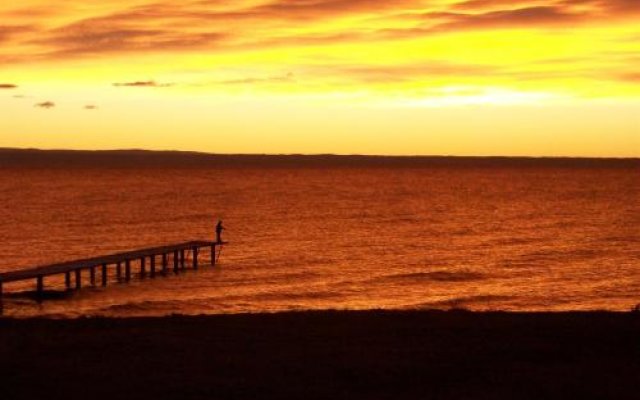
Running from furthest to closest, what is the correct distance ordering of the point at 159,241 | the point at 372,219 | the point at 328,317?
the point at 372,219, the point at 159,241, the point at 328,317

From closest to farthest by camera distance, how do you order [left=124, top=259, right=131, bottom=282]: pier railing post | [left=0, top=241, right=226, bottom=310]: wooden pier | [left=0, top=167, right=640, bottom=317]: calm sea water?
[left=0, top=241, right=226, bottom=310]: wooden pier, [left=0, top=167, right=640, bottom=317]: calm sea water, [left=124, top=259, right=131, bottom=282]: pier railing post

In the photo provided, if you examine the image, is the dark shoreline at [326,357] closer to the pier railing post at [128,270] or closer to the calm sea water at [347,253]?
the calm sea water at [347,253]

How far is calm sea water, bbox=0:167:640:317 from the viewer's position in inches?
1527

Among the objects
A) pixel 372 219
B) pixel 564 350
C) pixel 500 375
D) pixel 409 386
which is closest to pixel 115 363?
pixel 409 386

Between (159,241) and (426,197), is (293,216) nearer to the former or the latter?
(159,241)

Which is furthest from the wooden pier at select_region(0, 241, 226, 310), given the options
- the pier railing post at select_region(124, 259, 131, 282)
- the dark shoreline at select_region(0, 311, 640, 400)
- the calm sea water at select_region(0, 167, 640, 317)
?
the dark shoreline at select_region(0, 311, 640, 400)

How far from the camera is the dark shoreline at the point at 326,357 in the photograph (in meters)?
16.7

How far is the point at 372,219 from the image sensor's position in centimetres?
9656

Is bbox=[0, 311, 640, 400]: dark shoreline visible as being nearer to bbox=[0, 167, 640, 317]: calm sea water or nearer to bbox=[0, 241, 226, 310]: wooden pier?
bbox=[0, 167, 640, 317]: calm sea water

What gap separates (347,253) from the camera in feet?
196

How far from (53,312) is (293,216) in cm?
6370

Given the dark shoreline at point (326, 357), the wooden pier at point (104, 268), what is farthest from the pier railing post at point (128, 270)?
the dark shoreline at point (326, 357)

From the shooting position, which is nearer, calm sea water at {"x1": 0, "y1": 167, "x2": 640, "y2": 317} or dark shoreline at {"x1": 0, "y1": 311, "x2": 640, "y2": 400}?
dark shoreline at {"x1": 0, "y1": 311, "x2": 640, "y2": 400}

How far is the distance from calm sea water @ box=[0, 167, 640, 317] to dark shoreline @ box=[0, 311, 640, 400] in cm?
1118
